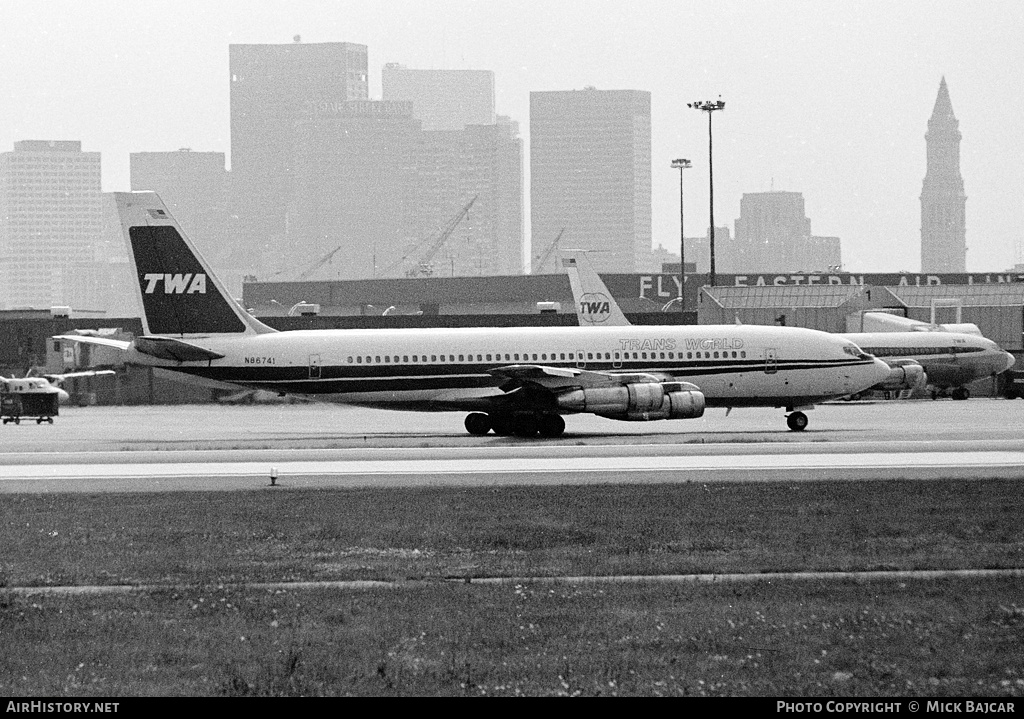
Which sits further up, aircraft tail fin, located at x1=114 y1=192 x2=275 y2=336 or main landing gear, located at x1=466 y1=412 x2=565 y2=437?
aircraft tail fin, located at x1=114 y1=192 x2=275 y2=336

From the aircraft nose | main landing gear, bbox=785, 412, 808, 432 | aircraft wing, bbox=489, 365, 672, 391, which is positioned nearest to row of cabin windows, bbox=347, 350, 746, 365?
aircraft wing, bbox=489, 365, 672, 391

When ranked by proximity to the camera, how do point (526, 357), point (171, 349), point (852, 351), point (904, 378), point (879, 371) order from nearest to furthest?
point (171, 349) < point (526, 357) < point (852, 351) < point (879, 371) < point (904, 378)

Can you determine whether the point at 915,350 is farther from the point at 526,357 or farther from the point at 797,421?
the point at 526,357

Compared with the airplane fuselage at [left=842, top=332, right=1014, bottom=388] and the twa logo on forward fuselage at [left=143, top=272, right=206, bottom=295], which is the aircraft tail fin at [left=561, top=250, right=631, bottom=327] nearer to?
the airplane fuselage at [left=842, top=332, right=1014, bottom=388]

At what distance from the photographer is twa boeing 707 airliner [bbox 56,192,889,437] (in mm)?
46688

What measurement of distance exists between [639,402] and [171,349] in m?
14.9

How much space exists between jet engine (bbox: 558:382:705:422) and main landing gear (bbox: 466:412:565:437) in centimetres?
137

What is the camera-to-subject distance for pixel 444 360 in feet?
157

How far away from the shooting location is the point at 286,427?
5362cm

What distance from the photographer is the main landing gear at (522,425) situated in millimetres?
47656

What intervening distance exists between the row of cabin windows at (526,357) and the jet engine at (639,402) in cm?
247

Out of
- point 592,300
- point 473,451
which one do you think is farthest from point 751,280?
point 473,451

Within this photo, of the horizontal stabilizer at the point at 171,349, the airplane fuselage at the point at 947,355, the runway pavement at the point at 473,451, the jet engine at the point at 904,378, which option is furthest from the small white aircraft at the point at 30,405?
the airplane fuselage at the point at 947,355

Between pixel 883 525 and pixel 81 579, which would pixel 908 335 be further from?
pixel 81 579
